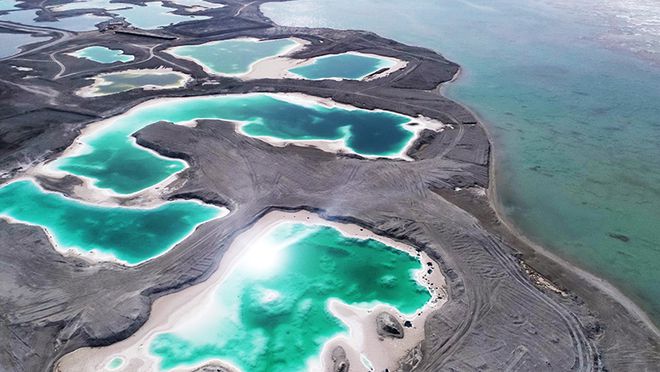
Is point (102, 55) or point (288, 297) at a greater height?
point (102, 55)

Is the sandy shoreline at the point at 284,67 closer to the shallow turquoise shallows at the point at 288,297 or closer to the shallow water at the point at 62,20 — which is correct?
the shallow turquoise shallows at the point at 288,297

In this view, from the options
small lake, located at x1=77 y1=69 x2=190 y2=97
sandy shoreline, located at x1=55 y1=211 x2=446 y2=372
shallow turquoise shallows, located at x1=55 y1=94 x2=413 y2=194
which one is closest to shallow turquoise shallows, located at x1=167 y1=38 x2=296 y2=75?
small lake, located at x1=77 y1=69 x2=190 y2=97

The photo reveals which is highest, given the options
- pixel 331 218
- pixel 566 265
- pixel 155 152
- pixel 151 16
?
pixel 151 16

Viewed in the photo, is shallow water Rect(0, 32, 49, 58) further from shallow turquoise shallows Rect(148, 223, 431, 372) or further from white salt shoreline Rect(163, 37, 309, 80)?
shallow turquoise shallows Rect(148, 223, 431, 372)

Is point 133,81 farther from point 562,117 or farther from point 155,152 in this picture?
point 562,117

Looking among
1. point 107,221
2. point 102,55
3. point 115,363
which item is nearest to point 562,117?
point 107,221

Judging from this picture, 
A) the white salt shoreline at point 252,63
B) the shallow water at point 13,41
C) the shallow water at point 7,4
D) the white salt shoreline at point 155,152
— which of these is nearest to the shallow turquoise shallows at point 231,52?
the white salt shoreline at point 252,63
